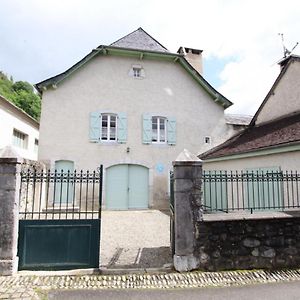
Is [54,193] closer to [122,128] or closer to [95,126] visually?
[95,126]

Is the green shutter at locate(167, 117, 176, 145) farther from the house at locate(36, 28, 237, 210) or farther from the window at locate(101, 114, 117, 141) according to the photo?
the window at locate(101, 114, 117, 141)

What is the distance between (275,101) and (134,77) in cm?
667

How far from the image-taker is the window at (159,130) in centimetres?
1355

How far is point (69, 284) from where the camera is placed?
14.9 ft

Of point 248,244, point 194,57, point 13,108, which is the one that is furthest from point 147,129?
point 248,244

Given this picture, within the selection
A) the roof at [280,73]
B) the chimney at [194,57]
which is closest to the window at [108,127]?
the roof at [280,73]

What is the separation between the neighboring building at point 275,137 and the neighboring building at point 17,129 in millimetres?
9505

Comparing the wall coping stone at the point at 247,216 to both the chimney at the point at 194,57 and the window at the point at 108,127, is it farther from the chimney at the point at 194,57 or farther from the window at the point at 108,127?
the chimney at the point at 194,57

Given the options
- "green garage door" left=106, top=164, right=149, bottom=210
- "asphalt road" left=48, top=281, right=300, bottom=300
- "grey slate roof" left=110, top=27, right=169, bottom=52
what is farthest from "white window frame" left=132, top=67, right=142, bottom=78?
"asphalt road" left=48, top=281, right=300, bottom=300

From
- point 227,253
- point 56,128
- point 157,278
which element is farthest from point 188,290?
point 56,128

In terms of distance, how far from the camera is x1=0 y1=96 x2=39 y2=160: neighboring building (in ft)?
47.8

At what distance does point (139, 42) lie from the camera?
1470cm

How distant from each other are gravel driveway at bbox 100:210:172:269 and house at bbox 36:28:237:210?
2.46 metres

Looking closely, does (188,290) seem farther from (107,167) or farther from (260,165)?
(107,167)
